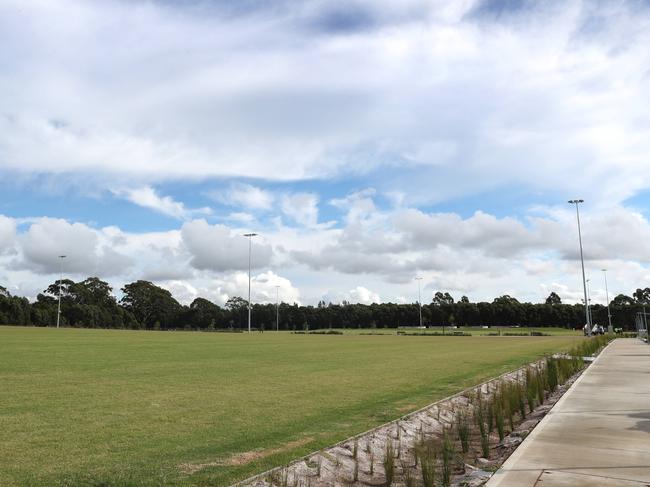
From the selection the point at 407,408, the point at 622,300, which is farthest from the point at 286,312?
the point at 407,408

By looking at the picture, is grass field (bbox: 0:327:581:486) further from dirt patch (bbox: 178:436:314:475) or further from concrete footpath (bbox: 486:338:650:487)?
concrete footpath (bbox: 486:338:650:487)

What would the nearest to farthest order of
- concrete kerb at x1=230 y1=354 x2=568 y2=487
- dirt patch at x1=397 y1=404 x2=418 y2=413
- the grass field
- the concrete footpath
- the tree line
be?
the concrete footpath → concrete kerb at x1=230 y1=354 x2=568 y2=487 → the grass field → dirt patch at x1=397 y1=404 x2=418 y2=413 → the tree line

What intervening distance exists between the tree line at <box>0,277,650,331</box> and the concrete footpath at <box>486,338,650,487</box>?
418ft

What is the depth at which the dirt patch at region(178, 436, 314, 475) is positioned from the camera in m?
7.79

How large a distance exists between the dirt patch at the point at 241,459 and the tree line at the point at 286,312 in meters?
127

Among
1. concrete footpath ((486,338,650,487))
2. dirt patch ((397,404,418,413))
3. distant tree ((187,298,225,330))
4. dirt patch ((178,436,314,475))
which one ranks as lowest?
dirt patch ((178,436,314,475))

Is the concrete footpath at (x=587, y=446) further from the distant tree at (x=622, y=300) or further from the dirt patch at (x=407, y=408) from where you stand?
the distant tree at (x=622, y=300)

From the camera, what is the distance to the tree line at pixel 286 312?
13788cm

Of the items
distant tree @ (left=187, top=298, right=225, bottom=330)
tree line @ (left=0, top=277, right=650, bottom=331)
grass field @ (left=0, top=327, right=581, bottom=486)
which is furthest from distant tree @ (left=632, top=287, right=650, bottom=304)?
grass field @ (left=0, top=327, right=581, bottom=486)

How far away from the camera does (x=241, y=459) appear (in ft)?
27.2

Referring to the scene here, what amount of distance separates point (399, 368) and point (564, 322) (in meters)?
150

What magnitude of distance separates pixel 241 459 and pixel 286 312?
575 ft

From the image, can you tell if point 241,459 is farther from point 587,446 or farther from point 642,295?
point 642,295

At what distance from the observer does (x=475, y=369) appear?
23.5 metres
